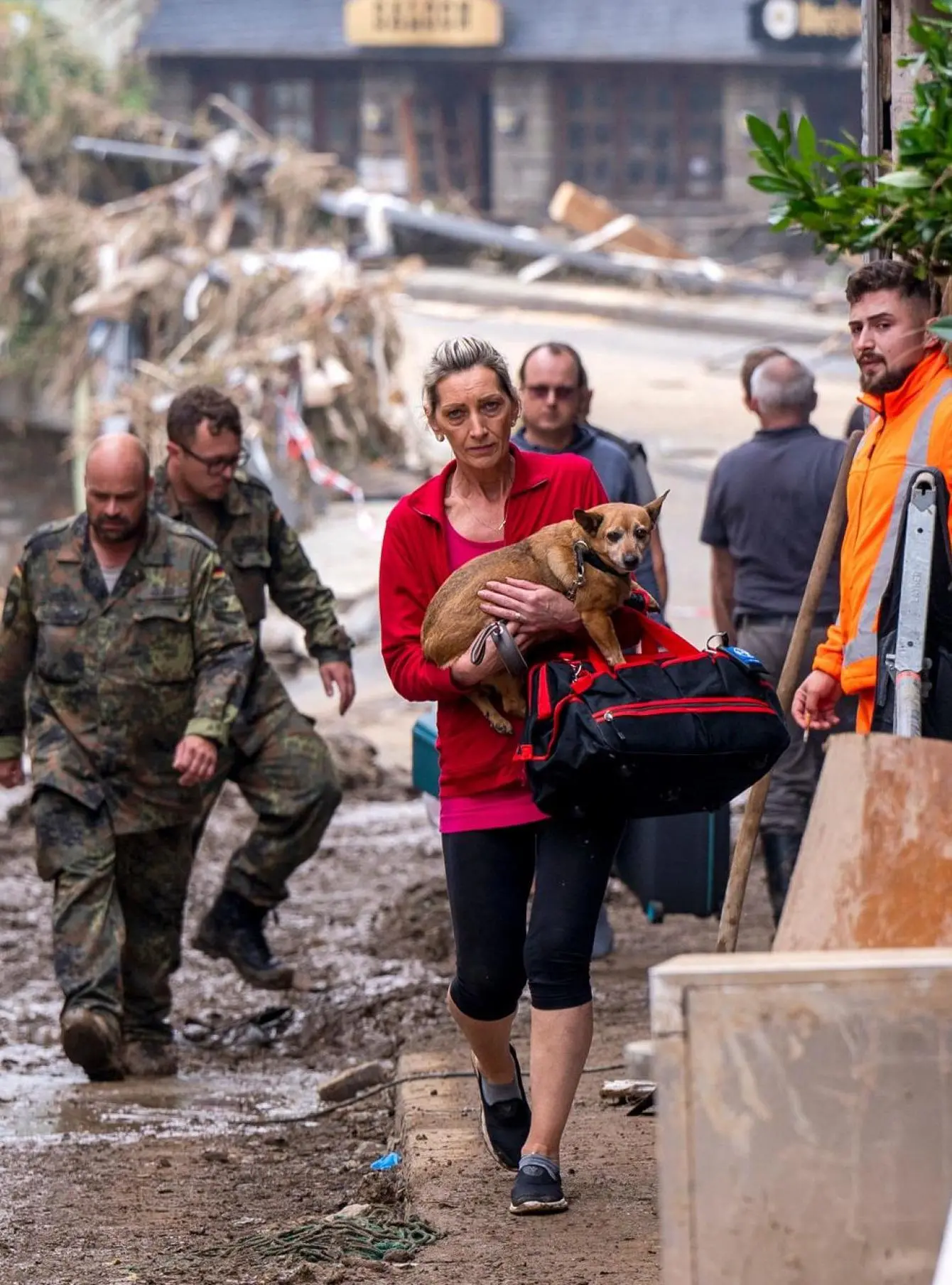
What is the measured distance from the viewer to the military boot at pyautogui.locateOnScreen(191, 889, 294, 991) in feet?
22.8

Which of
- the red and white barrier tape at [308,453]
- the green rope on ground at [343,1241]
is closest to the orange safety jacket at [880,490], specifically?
the green rope on ground at [343,1241]

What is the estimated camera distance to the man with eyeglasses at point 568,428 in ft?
21.3

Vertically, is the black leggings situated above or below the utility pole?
below

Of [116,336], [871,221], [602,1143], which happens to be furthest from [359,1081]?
[116,336]

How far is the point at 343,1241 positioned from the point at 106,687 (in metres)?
2.35

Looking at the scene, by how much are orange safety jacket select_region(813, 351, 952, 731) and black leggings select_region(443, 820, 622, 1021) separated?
66cm

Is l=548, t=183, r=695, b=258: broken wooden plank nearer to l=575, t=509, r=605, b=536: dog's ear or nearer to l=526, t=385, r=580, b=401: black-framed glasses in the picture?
l=526, t=385, r=580, b=401: black-framed glasses

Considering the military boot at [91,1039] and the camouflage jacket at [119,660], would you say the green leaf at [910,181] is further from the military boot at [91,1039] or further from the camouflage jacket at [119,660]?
the military boot at [91,1039]

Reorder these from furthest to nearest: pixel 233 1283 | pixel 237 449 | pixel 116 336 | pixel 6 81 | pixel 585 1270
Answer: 1. pixel 6 81
2. pixel 116 336
3. pixel 237 449
4. pixel 233 1283
5. pixel 585 1270

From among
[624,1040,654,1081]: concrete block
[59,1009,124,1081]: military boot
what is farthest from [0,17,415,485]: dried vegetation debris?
[624,1040,654,1081]: concrete block

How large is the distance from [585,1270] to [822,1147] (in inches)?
46.1

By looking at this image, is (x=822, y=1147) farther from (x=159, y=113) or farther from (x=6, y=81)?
(x=159, y=113)

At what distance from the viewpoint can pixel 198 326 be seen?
1712cm

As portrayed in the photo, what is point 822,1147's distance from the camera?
284cm
